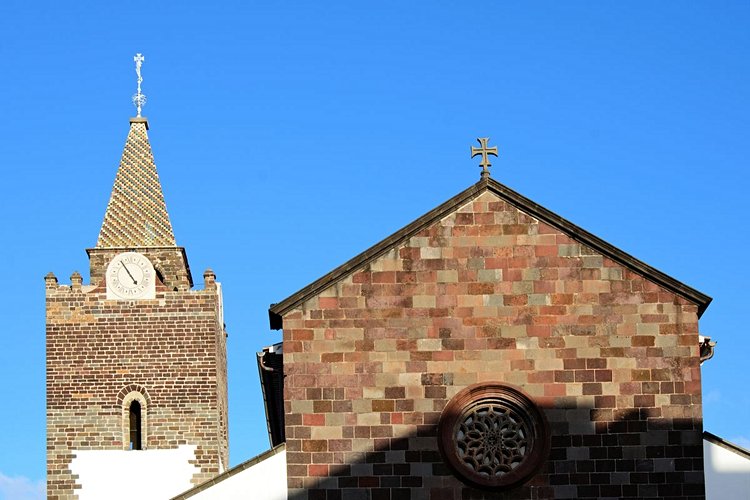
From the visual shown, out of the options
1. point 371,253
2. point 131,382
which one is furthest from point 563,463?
point 131,382

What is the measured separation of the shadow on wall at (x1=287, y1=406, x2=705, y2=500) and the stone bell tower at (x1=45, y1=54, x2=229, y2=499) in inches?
695

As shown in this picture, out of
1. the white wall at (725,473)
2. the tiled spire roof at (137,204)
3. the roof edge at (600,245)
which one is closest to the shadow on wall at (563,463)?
the white wall at (725,473)

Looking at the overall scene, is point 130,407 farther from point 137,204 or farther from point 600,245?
point 600,245

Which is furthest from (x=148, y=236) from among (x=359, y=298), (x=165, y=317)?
(x=359, y=298)

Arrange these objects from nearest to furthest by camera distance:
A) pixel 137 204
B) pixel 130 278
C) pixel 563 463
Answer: pixel 563 463 → pixel 130 278 → pixel 137 204

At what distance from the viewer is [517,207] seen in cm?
3095

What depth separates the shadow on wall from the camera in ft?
97.6

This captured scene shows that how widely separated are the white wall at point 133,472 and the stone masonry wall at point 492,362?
17550 mm

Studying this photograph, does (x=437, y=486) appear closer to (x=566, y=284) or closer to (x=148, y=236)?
(x=566, y=284)

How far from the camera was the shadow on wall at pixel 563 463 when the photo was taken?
97.6ft

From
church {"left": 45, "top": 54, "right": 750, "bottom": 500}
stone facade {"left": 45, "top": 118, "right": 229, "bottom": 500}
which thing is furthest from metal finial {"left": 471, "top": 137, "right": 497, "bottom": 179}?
stone facade {"left": 45, "top": 118, "right": 229, "bottom": 500}

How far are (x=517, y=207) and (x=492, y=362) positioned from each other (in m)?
2.59

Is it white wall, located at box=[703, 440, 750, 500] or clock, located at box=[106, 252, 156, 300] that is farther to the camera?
clock, located at box=[106, 252, 156, 300]

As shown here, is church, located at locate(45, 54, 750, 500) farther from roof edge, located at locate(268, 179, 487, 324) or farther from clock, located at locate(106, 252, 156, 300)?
clock, located at locate(106, 252, 156, 300)
